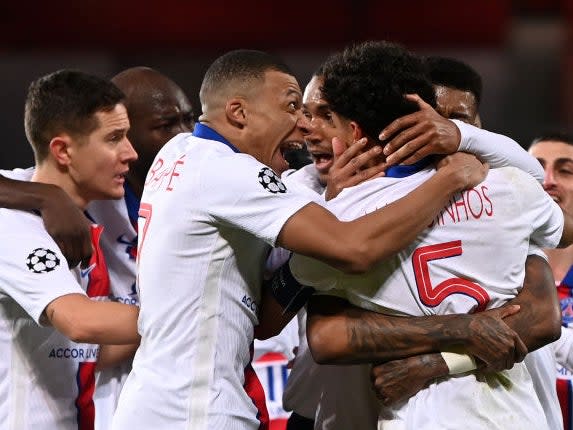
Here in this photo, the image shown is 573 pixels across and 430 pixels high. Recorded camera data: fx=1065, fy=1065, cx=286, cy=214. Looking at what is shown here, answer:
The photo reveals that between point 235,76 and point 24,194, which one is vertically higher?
point 235,76

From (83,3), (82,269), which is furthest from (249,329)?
(83,3)

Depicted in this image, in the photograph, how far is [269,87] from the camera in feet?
10.4

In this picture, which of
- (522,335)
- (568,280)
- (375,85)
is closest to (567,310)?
(568,280)

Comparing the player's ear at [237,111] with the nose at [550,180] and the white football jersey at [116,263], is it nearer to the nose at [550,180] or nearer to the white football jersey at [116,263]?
the white football jersey at [116,263]

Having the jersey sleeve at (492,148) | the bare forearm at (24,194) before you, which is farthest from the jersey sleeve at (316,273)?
the bare forearm at (24,194)

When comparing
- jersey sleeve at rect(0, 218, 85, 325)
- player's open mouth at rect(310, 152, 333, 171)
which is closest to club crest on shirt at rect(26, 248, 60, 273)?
jersey sleeve at rect(0, 218, 85, 325)

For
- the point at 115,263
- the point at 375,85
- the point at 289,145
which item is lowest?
the point at 115,263

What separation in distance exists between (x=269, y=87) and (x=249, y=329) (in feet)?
2.36

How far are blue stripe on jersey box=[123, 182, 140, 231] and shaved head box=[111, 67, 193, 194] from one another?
40 millimetres

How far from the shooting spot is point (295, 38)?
1102cm

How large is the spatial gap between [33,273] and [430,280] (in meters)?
1.21

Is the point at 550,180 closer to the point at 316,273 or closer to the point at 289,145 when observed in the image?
the point at 289,145

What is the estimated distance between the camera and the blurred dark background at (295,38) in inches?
384

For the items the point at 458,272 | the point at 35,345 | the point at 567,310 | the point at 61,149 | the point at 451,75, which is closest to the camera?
the point at 458,272
